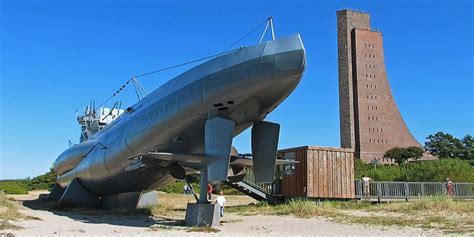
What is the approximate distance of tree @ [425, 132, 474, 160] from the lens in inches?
4117

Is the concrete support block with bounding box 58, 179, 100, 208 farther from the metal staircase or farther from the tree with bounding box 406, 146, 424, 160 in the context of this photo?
the tree with bounding box 406, 146, 424, 160

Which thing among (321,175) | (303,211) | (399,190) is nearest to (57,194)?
(321,175)

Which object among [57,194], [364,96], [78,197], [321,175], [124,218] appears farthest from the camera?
[364,96]

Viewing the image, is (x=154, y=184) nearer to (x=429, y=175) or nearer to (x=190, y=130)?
(x=190, y=130)

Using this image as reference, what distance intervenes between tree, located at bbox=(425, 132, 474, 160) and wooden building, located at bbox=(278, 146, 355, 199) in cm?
8435

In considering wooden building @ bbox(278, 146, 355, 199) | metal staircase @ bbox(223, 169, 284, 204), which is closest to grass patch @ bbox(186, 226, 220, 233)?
wooden building @ bbox(278, 146, 355, 199)

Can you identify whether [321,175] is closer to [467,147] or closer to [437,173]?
[437,173]

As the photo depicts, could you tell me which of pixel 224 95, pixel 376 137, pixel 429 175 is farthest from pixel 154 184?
pixel 376 137

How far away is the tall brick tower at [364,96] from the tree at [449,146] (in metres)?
5.74

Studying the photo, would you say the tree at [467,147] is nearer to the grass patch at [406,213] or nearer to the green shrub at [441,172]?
the green shrub at [441,172]

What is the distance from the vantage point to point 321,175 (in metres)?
27.8

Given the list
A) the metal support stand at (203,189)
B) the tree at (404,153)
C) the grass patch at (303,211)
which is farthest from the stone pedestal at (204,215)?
the tree at (404,153)

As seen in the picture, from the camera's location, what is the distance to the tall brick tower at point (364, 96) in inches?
4523

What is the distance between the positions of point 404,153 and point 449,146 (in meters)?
10.4
